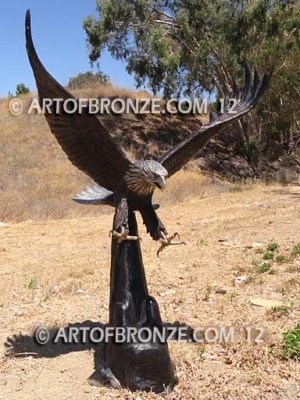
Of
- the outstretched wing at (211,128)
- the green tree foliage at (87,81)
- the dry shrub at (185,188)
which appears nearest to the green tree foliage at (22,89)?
the green tree foliage at (87,81)

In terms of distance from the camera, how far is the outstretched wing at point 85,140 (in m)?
2.63

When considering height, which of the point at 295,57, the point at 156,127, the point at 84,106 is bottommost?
the point at 84,106

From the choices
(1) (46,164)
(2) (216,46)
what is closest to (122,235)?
(1) (46,164)

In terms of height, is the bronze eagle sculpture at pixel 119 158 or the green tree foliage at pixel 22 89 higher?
the green tree foliage at pixel 22 89

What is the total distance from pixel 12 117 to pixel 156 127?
19.3ft

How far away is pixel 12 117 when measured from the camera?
20.2 meters

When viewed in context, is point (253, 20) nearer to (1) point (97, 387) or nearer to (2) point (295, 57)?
(2) point (295, 57)

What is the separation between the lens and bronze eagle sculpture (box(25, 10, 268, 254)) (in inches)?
112

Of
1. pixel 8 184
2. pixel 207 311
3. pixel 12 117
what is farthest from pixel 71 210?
pixel 12 117

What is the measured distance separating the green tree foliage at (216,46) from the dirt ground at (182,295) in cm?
806

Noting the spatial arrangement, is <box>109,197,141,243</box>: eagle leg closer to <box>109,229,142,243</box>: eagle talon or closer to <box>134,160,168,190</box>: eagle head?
<box>109,229,142,243</box>: eagle talon

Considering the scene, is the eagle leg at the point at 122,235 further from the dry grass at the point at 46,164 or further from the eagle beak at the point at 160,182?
the dry grass at the point at 46,164

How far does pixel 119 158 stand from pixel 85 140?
224mm

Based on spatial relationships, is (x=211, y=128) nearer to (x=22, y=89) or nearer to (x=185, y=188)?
(x=185, y=188)
